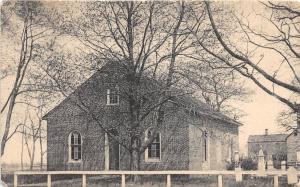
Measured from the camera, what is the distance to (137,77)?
54.0ft

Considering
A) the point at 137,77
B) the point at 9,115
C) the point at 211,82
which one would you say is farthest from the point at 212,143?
the point at 9,115

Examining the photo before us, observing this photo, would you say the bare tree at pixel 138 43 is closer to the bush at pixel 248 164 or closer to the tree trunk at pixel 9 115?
the tree trunk at pixel 9 115

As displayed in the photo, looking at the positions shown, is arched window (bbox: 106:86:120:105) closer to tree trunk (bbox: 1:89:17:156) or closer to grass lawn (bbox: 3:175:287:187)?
grass lawn (bbox: 3:175:287:187)

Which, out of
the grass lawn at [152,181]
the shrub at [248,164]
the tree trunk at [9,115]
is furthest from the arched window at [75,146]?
the shrub at [248,164]

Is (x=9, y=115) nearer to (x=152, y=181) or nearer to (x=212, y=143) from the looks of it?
(x=152, y=181)

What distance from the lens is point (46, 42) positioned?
14.9m

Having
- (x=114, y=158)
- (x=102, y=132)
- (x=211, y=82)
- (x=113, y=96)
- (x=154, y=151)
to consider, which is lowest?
(x=114, y=158)

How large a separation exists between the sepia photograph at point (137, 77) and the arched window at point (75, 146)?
1074mm

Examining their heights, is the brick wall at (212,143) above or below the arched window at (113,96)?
below

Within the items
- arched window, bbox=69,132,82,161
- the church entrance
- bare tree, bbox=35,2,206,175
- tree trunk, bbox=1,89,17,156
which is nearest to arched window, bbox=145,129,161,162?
the church entrance

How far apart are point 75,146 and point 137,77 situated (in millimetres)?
5422

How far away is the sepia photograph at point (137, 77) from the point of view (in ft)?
47.1

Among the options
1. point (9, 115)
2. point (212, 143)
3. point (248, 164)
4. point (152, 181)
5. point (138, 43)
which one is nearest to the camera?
point (9, 115)

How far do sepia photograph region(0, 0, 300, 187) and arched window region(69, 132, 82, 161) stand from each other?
1.07m
